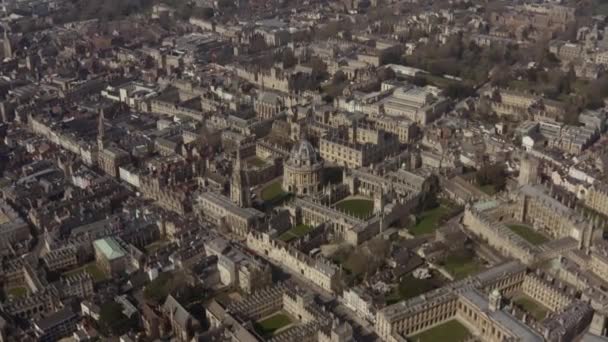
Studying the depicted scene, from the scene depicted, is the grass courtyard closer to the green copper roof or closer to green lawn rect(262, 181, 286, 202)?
the green copper roof

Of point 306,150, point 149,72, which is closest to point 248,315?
point 306,150

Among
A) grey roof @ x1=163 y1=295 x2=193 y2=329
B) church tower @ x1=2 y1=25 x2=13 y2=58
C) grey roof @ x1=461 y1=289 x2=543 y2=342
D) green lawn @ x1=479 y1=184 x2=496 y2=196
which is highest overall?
church tower @ x1=2 y1=25 x2=13 y2=58

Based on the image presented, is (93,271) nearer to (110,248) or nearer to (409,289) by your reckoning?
(110,248)

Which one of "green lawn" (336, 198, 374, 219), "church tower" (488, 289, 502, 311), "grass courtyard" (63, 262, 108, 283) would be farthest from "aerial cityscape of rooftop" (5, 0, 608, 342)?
"green lawn" (336, 198, 374, 219)

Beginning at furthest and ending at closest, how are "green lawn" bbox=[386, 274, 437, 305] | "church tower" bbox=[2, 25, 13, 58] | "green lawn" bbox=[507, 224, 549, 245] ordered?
"church tower" bbox=[2, 25, 13, 58]
"green lawn" bbox=[507, 224, 549, 245]
"green lawn" bbox=[386, 274, 437, 305]

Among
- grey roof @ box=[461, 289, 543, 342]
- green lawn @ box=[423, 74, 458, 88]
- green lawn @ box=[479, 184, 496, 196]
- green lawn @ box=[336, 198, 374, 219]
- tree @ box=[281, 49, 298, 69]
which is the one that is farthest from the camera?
tree @ box=[281, 49, 298, 69]

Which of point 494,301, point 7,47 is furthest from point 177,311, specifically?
point 7,47

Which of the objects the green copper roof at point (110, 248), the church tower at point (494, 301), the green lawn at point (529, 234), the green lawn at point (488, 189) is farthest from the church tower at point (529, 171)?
the green copper roof at point (110, 248)
